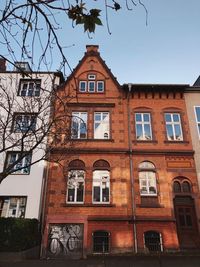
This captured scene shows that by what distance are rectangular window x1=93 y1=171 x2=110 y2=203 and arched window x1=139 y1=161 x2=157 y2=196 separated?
83.0 inches

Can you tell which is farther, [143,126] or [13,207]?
[143,126]

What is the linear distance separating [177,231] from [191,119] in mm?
7783

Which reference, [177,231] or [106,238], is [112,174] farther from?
[177,231]

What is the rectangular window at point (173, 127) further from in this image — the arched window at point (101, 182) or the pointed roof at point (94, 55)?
the arched window at point (101, 182)

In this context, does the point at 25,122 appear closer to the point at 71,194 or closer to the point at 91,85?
the point at 71,194

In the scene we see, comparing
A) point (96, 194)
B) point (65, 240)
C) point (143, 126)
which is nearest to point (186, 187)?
point (143, 126)

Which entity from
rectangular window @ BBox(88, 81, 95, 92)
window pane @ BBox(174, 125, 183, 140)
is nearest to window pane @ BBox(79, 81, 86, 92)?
rectangular window @ BBox(88, 81, 95, 92)

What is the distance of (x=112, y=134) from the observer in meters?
18.0

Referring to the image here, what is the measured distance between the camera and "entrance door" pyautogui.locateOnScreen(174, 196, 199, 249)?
600 inches

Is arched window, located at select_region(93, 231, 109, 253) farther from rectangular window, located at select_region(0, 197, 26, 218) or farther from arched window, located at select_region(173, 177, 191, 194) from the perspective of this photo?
arched window, located at select_region(173, 177, 191, 194)

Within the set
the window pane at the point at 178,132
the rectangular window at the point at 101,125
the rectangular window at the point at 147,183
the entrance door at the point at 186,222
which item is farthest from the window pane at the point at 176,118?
the entrance door at the point at 186,222

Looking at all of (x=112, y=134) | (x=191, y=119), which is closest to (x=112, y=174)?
(x=112, y=134)

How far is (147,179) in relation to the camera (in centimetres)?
1661

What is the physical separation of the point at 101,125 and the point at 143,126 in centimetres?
297
